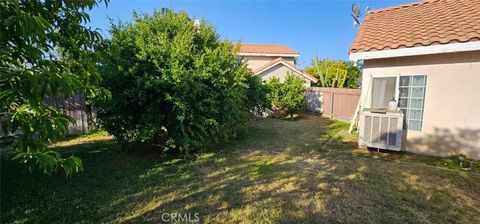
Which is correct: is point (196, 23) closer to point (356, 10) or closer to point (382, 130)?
point (382, 130)

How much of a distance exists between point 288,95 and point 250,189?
10679mm

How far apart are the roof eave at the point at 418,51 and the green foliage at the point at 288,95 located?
7248mm

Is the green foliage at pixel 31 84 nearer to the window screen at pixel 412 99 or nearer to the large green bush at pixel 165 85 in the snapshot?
the large green bush at pixel 165 85

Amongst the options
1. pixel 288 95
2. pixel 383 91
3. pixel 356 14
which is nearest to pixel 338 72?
pixel 288 95

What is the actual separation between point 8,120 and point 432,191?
5508 millimetres

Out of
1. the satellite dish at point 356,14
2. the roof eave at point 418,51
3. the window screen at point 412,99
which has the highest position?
the satellite dish at point 356,14

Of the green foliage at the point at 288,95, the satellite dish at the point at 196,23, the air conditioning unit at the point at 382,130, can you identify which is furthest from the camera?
the green foliage at the point at 288,95

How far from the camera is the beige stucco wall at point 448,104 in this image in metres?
5.77

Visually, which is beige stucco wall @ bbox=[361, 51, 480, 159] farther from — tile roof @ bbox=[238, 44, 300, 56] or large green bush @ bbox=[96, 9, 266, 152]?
tile roof @ bbox=[238, 44, 300, 56]

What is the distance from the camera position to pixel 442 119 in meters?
6.15

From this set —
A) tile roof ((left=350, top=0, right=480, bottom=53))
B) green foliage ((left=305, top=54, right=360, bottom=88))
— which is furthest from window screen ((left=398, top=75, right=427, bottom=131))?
green foliage ((left=305, top=54, right=360, bottom=88))

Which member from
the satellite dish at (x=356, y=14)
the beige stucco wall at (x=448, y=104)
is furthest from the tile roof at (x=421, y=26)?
the satellite dish at (x=356, y=14)

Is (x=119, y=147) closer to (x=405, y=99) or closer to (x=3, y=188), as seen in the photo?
(x=3, y=188)

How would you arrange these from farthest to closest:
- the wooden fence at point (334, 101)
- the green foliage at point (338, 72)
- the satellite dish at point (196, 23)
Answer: the green foliage at point (338, 72)
the wooden fence at point (334, 101)
the satellite dish at point (196, 23)
